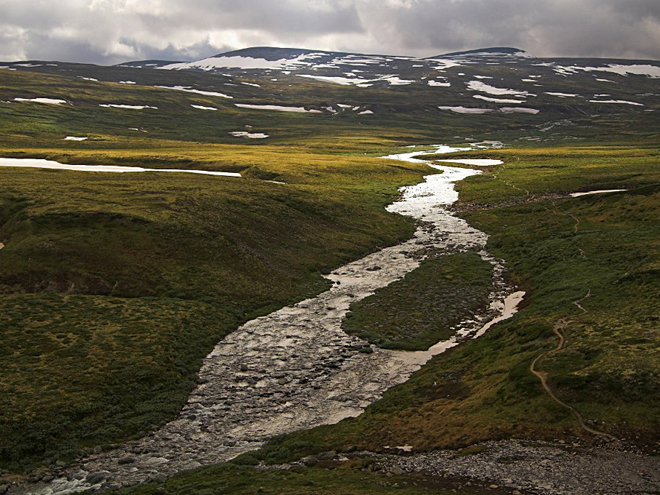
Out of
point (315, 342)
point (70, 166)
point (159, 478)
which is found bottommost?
point (159, 478)

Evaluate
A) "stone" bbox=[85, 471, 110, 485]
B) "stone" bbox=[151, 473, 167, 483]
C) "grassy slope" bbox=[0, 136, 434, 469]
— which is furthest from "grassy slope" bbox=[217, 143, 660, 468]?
"grassy slope" bbox=[0, 136, 434, 469]

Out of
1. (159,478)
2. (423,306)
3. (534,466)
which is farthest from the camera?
(423,306)

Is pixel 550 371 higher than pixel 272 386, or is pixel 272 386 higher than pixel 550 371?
pixel 550 371

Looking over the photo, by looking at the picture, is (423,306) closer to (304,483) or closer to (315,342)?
(315,342)

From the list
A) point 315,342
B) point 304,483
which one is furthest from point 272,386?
point 304,483

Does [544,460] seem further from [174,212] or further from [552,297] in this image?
[174,212]

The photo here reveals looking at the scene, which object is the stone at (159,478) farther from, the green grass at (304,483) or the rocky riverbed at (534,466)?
the rocky riverbed at (534,466)
